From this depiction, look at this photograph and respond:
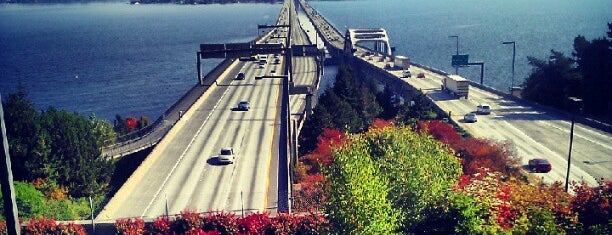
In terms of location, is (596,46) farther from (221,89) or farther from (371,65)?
(371,65)

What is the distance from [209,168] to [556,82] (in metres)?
47.4

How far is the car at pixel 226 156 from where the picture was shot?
4178cm

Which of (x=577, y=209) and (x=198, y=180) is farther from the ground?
(x=577, y=209)

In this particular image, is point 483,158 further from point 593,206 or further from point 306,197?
point 593,206

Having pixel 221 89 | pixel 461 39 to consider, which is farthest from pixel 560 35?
pixel 221 89

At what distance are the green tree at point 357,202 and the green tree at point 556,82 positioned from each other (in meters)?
54.2

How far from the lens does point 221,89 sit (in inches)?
3113

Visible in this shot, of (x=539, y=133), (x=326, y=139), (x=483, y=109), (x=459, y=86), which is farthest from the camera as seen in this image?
(x=459, y=86)

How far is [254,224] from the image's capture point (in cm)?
2358

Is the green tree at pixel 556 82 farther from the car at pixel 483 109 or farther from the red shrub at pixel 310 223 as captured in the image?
the red shrub at pixel 310 223

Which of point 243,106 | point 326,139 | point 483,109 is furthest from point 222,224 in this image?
point 483,109

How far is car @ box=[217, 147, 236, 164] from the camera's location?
41781 mm

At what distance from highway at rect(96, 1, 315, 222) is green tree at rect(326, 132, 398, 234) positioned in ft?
35.2

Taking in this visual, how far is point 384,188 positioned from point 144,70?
4820 inches
